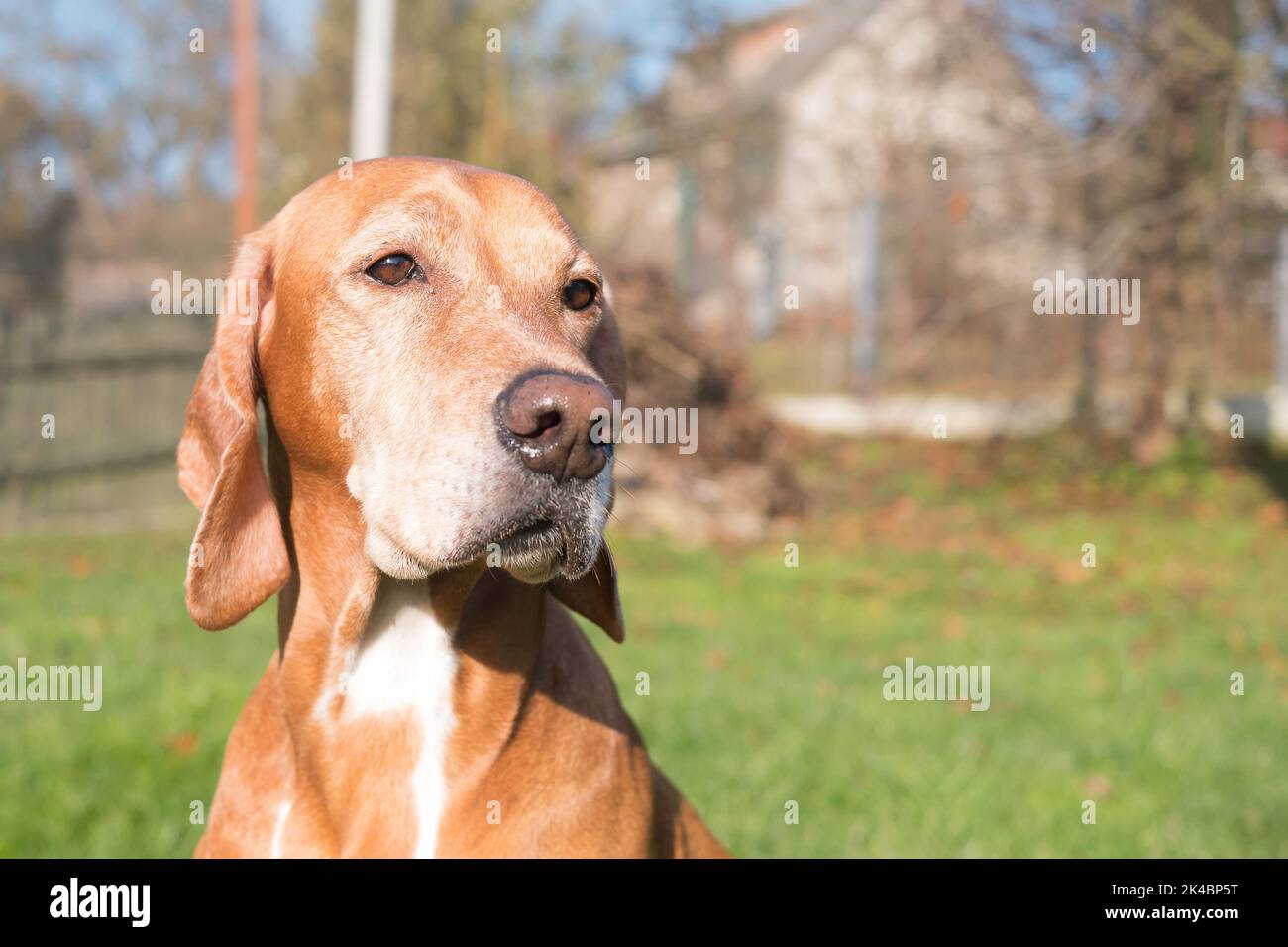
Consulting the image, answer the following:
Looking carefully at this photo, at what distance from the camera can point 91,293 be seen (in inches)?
1118

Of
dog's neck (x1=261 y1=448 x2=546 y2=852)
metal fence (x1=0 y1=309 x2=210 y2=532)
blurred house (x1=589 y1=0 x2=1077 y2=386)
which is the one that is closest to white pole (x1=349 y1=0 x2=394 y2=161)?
blurred house (x1=589 y1=0 x2=1077 y2=386)

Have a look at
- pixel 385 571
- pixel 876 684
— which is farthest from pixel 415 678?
pixel 876 684

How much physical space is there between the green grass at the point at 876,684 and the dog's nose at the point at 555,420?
2539 mm

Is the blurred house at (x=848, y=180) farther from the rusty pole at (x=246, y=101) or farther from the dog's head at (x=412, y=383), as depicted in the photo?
the dog's head at (x=412, y=383)

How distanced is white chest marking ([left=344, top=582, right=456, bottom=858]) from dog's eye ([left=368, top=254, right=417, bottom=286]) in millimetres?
667

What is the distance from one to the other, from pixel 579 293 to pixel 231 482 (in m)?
0.89

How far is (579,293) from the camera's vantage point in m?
2.89

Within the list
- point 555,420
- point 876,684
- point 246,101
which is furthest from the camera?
point 246,101

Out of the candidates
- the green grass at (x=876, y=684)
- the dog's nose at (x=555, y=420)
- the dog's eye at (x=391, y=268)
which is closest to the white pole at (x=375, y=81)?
the green grass at (x=876, y=684)

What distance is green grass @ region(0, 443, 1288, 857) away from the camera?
15.4 feet

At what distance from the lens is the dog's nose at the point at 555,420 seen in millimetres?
2244

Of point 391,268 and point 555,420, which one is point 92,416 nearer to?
point 391,268

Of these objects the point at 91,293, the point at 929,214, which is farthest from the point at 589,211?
the point at 91,293
